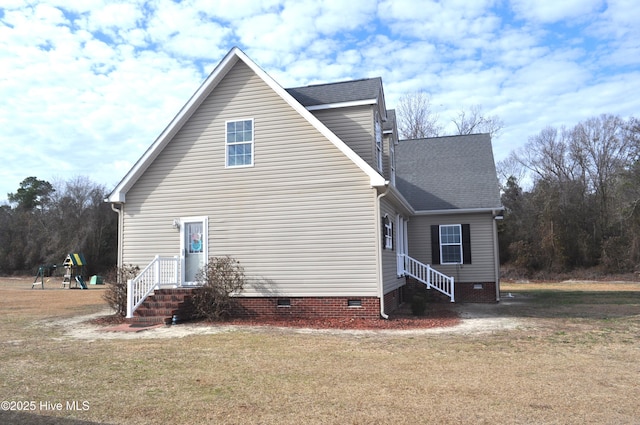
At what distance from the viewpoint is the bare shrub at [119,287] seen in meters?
13.9

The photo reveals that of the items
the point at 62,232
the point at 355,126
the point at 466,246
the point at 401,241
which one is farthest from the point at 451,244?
the point at 62,232

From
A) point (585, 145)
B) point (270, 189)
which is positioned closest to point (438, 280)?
point (270, 189)

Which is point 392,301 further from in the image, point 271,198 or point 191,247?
point 191,247

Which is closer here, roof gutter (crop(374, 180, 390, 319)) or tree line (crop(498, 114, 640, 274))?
roof gutter (crop(374, 180, 390, 319))

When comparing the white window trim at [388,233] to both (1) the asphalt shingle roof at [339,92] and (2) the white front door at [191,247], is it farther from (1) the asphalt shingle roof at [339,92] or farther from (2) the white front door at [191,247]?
(2) the white front door at [191,247]

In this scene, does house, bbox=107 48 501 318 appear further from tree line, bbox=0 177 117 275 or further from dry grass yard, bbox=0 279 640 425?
tree line, bbox=0 177 117 275

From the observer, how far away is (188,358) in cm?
852

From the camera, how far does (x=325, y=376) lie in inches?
281

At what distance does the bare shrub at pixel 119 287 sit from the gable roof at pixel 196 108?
2238 millimetres

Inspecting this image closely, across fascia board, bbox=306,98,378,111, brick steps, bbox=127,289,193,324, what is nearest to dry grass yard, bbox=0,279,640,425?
brick steps, bbox=127,289,193,324

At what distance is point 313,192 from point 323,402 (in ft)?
27.0

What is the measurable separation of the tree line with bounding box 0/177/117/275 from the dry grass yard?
39536mm

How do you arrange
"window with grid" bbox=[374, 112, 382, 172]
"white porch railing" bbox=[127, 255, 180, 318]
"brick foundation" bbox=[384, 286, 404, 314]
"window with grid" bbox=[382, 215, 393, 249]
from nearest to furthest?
"white porch railing" bbox=[127, 255, 180, 318] < "brick foundation" bbox=[384, 286, 404, 314] < "window with grid" bbox=[382, 215, 393, 249] < "window with grid" bbox=[374, 112, 382, 172]

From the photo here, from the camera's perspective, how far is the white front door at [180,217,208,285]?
1462 cm
